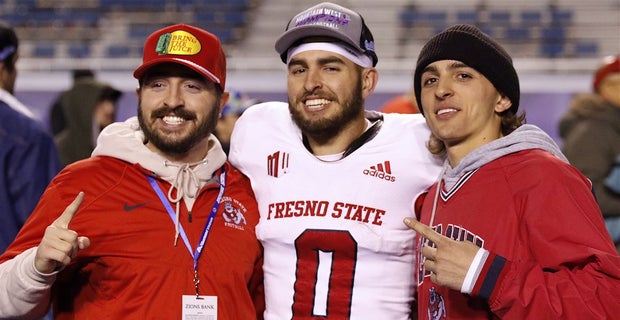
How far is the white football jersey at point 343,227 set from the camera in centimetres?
283

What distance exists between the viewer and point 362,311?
111 inches

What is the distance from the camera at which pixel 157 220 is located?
2797 mm

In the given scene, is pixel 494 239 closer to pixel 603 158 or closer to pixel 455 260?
pixel 455 260

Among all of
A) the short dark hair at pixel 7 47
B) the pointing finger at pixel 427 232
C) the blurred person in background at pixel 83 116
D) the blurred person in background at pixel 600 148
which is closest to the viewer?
the pointing finger at pixel 427 232

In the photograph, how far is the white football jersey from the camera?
2.83 m

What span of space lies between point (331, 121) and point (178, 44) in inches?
22.6

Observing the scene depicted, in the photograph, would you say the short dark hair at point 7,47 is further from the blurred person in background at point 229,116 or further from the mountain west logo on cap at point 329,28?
the blurred person in background at point 229,116

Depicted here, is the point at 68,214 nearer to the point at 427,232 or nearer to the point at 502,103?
the point at 427,232

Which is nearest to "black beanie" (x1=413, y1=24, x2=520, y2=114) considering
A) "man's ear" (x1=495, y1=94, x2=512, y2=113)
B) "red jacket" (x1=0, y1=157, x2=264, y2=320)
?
"man's ear" (x1=495, y1=94, x2=512, y2=113)

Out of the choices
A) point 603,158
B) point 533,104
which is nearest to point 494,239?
point 603,158

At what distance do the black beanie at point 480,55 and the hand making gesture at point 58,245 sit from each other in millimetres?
1174

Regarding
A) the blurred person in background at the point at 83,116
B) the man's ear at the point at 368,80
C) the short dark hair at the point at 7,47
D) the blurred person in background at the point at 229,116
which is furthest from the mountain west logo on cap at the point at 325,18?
the blurred person in background at the point at 83,116

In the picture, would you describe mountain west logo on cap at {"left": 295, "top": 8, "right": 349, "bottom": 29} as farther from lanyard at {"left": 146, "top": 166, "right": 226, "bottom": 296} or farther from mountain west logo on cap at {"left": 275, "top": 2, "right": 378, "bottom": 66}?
lanyard at {"left": 146, "top": 166, "right": 226, "bottom": 296}

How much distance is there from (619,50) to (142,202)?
10720 mm
